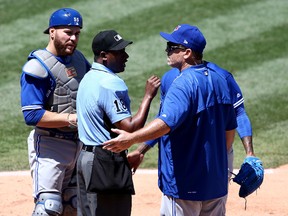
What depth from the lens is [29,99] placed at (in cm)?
668

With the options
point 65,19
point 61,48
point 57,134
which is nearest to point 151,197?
point 57,134

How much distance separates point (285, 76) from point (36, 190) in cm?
641

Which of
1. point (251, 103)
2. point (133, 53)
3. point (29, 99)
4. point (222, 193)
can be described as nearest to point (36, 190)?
point (29, 99)

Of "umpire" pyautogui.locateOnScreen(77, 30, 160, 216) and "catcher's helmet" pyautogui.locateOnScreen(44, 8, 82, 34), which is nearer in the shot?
"umpire" pyautogui.locateOnScreen(77, 30, 160, 216)

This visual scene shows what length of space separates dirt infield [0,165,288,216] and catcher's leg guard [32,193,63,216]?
1.43 meters

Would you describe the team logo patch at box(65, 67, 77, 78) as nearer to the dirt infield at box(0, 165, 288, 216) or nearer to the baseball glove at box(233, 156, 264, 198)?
the baseball glove at box(233, 156, 264, 198)

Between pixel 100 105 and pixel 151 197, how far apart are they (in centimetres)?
297

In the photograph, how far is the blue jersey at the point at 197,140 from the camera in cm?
567

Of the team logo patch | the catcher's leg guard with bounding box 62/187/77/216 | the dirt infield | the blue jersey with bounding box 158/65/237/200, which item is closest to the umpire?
the blue jersey with bounding box 158/65/237/200

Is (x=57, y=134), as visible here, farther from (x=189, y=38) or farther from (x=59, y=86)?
(x=189, y=38)

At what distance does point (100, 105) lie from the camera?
5.92 m

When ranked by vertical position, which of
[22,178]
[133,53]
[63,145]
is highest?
[133,53]

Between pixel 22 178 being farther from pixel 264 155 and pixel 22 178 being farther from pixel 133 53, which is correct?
pixel 133 53

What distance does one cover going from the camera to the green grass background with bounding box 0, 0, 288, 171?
35.1 ft
